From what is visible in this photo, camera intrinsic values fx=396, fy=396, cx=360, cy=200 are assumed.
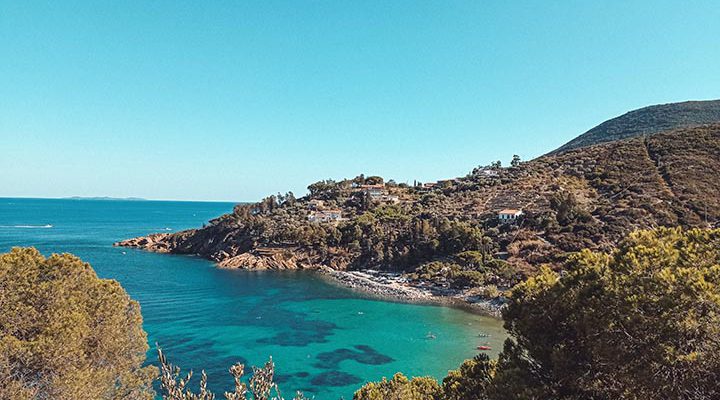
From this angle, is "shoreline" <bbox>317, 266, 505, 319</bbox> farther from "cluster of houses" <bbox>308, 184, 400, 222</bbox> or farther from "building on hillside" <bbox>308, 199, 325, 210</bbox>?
"building on hillside" <bbox>308, 199, 325, 210</bbox>

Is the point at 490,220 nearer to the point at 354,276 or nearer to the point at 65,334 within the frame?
the point at 354,276

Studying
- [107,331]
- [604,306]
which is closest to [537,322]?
[604,306]

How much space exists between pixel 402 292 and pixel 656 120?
122623mm

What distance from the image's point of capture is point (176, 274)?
61.7 metres

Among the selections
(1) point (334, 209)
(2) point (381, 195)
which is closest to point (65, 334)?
(1) point (334, 209)

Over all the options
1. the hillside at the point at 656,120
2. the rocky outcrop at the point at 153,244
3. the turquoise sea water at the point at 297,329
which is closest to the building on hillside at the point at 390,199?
the turquoise sea water at the point at 297,329

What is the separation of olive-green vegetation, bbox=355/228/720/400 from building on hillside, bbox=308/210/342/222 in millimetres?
73085

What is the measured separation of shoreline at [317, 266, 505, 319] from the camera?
45469 mm

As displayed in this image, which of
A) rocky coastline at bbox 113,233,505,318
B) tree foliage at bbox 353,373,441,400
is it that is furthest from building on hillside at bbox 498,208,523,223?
tree foliage at bbox 353,373,441,400

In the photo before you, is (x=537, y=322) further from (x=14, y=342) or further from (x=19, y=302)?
(x=19, y=302)

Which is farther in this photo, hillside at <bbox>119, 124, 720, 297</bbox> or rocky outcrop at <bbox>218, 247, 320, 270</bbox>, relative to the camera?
rocky outcrop at <bbox>218, 247, 320, 270</bbox>

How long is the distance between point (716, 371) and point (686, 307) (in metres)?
1.20

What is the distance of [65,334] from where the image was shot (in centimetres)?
1189

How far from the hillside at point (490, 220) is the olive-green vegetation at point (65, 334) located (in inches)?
1701
